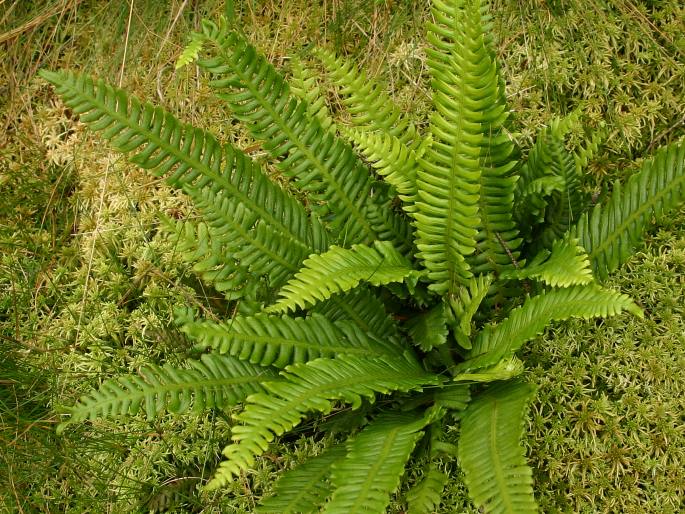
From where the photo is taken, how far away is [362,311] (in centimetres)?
269

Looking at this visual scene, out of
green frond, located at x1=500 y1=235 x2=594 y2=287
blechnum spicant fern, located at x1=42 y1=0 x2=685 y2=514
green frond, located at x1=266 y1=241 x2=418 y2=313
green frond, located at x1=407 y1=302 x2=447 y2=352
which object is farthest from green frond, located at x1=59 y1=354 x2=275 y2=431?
green frond, located at x1=500 y1=235 x2=594 y2=287

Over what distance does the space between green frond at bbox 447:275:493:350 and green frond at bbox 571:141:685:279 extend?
397mm

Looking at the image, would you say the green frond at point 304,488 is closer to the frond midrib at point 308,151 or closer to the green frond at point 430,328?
the green frond at point 430,328

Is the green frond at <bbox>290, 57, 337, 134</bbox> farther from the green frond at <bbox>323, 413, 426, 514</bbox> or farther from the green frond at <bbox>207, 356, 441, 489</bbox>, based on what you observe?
the green frond at <bbox>323, 413, 426, 514</bbox>

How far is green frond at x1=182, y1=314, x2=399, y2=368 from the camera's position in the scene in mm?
2371

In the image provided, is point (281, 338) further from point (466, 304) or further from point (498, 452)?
point (498, 452)

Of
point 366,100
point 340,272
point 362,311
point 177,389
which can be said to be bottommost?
point 177,389

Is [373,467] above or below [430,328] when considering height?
below

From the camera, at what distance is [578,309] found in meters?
2.19

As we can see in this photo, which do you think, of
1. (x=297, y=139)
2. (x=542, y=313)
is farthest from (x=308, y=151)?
(x=542, y=313)

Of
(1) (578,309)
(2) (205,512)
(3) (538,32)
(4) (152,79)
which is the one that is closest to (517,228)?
(1) (578,309)

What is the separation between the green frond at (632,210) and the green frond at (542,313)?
259 millimetres

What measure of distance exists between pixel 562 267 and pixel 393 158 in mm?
713

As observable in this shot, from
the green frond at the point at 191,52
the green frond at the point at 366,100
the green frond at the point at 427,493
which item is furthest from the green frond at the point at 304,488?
the green frond at the point at 191,52
